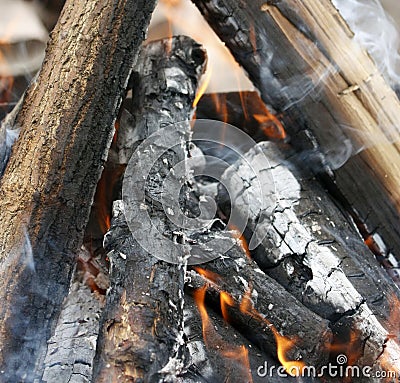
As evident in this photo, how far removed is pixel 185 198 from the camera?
143 centimetres

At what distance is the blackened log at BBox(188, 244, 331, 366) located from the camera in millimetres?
1330

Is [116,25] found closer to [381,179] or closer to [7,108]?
[7,108]

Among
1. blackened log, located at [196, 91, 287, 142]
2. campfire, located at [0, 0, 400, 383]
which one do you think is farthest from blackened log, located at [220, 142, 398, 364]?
blackened log, located at [196, 91, 287, 142]

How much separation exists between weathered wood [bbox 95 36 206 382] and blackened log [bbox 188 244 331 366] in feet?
0.68

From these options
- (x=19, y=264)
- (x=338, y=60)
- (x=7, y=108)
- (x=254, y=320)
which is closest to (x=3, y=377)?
(x=19, y=264)

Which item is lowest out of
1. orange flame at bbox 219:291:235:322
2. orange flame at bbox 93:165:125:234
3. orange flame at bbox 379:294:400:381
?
orange flame at bbox 379:294:400:381

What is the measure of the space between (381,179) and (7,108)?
Answer: 1.29 meters

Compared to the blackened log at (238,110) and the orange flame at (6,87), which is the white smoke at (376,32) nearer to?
the blackened log at (238,110)

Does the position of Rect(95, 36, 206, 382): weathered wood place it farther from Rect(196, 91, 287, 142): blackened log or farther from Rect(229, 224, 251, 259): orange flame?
Rect(196, 91, 287, 142): blackened log

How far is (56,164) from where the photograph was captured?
123 cm

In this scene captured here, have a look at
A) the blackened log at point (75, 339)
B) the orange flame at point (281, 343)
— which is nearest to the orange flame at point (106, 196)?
the blackened log at point (75, 339)

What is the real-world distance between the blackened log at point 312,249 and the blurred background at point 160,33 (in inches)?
16.0

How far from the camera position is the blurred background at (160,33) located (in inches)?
76.8

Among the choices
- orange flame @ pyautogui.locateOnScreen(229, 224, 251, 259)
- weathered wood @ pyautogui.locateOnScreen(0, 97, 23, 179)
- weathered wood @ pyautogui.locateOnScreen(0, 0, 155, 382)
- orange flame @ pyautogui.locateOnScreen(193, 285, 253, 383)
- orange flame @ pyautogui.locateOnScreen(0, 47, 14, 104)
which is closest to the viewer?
weathered wood @ pyautogui.locateOnScreen(0, 0, 155, 382)
